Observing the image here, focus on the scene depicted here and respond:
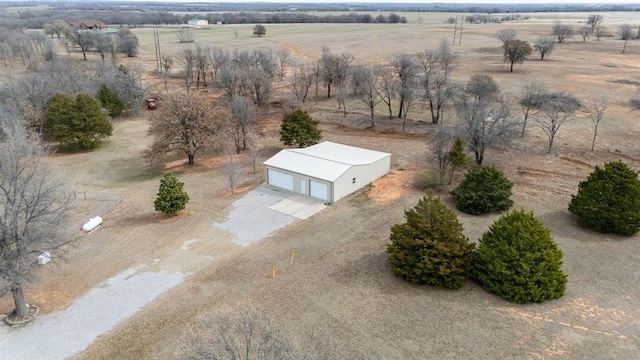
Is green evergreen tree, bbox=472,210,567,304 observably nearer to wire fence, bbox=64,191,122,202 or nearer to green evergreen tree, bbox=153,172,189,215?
green evergreen tree, bbox=153,172,189,215

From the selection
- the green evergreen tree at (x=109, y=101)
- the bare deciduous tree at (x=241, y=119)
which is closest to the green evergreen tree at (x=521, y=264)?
the bare deciduous tree at (x=241, y=119)

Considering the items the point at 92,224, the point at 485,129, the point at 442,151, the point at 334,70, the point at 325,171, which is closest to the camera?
the point at 92,224

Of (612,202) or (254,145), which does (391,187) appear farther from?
(254,145)

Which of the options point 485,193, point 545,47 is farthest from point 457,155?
point 545,47

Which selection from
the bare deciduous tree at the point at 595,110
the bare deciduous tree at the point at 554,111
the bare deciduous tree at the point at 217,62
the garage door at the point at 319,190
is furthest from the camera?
the bare deciduous tree at the point at 217,62

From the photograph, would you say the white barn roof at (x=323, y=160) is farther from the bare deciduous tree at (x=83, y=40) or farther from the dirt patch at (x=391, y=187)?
the bare deciduous tree at (x=83, y=40)

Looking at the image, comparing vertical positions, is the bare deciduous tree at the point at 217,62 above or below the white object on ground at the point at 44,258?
above

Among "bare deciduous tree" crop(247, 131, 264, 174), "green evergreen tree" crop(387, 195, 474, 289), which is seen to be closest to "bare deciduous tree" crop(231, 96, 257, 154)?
"bare deciduous tree" crop(247, 131, 264, 174)
